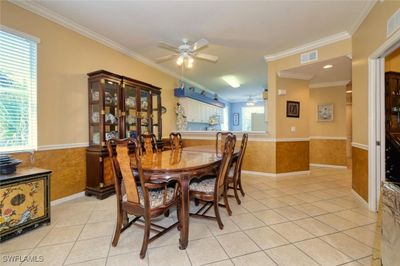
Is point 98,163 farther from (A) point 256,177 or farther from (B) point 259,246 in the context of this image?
(A) point 256,177

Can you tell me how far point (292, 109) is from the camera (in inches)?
185

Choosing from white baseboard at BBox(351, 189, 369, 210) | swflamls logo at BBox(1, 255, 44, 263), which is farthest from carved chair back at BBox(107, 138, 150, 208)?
white baseboard at BBox(351, 189, 369, 210)

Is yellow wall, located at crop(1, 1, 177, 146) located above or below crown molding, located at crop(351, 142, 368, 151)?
above

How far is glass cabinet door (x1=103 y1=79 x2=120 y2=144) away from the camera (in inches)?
132

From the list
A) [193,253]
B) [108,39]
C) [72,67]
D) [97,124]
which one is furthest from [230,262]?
[108,39]

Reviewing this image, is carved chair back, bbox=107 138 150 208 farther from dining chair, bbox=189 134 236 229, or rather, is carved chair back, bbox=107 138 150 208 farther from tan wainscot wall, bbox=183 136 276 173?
tan wainscot wall, bbox=183 136 276 173

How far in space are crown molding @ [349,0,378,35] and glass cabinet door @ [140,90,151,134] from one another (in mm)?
3729

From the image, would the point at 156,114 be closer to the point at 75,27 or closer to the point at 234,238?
the point at 75,27

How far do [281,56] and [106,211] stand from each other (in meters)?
4.34

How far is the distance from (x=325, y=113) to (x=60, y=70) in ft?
21.0

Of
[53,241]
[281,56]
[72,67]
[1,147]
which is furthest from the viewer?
[281,56]

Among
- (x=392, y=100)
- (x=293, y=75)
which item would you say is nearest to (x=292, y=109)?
(x=293, y=75)

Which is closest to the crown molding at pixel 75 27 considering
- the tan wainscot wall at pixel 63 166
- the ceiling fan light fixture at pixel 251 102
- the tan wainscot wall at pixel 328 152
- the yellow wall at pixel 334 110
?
the tan wainscot wall at pixel 63 166

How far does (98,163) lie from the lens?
10.4 ft
